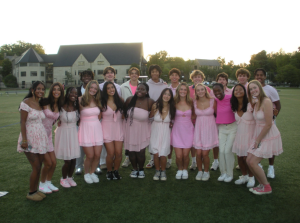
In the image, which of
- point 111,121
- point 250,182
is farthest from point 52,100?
point 250,182

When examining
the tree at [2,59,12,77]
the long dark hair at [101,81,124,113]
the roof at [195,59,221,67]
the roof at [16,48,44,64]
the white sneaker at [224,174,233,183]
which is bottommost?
the white sneaker at [224,174,233,183]

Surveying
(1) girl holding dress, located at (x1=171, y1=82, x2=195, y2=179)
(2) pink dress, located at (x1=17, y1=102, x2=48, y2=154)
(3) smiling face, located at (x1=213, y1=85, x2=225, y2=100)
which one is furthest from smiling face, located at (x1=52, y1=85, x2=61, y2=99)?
(3) smiling face, located at (x1=213, y1=85, x2=225, y2=100)

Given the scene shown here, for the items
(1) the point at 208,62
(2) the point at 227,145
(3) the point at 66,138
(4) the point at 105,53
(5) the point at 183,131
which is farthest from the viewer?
(1) the point at 208,62

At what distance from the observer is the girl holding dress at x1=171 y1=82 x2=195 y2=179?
16.7 ft

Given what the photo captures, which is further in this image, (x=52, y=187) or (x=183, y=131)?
(x=183, y=131)

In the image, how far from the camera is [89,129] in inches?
187

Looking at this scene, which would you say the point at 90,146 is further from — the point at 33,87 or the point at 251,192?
the point at 251,192

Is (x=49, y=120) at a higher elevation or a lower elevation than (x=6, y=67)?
lower

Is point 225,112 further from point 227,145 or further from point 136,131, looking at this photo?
point 136,131

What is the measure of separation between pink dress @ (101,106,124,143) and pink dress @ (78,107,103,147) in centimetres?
19

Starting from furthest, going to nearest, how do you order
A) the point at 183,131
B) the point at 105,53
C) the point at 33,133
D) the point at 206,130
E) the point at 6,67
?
1. the point at 6,67
2. the point at 105,53
3. the point at 183,131
4. the point at 206,130
5. the point at 33,133

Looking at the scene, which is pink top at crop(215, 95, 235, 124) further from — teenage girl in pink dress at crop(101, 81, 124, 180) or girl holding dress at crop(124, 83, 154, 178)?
teenage girl in pink dress at crop(101, 81, 124, 180)

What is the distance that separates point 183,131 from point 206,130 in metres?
0.48

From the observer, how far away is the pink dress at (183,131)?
16.7 ft
